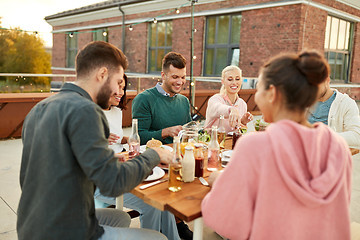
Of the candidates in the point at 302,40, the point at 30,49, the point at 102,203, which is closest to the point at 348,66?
the point at 302,40

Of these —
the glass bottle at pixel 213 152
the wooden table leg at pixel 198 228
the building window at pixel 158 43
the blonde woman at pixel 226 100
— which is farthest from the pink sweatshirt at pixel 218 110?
the building window at pixel 158 43

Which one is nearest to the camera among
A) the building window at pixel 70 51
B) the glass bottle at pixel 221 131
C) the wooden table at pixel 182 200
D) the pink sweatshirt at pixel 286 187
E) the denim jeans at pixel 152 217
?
the pink sweatshirt at pixel 286 187

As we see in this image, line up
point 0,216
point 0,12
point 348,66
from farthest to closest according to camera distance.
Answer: point 0,12
point 348,66
point 0,216

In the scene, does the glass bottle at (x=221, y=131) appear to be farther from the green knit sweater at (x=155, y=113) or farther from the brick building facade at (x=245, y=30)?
the brick building facade at (x=245, y=30)

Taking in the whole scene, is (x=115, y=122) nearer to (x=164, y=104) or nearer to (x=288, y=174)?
(x=164, y=104)

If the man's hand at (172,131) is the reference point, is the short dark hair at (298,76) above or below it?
above

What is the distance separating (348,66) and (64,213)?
12.3 meters

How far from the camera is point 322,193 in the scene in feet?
3.06

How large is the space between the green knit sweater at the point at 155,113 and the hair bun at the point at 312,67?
161 centimetres

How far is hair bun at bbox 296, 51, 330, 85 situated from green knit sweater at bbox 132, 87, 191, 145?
5.29 feet

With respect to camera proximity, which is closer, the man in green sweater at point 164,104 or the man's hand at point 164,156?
the man's hand at point 164,156

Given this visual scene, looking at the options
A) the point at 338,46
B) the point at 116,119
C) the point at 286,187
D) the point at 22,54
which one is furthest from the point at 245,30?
the point at 22,54

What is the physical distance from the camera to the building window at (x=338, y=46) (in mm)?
10117

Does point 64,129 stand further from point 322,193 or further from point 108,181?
point 322,193
